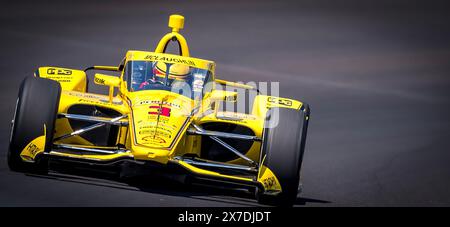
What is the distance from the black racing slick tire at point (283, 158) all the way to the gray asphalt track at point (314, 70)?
46cm

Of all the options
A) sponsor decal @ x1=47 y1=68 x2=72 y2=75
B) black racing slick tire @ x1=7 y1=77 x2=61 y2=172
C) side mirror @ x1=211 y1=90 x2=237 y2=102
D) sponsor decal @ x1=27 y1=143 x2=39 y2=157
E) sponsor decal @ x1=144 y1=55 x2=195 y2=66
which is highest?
sponsor decal @ x1=144 y1=55 x2=195 y2=66

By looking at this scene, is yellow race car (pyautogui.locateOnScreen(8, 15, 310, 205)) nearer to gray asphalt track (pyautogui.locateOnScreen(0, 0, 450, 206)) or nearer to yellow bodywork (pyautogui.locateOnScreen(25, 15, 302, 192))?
yellow bodywork (pyautogui.locateOnScreen(25, 15, 302, 192))

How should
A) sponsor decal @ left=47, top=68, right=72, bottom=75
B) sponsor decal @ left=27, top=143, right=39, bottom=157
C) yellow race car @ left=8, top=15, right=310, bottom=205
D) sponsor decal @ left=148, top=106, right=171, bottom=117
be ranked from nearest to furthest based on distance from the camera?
yellow race car @ left=8, top=15, right=310, bottom=205 → sponsor decal @ left=27, top=143, right=39, bottom=157 → sponsor decal @ left=148, top=106, right=171, bottom=117 → sponsor decal @ left=47, top=68, right=72, bottom=75

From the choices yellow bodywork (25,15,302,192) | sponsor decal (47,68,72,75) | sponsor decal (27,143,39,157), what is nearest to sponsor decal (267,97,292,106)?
yellow bodywork (25,15,302,192)

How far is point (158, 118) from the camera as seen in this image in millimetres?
12984

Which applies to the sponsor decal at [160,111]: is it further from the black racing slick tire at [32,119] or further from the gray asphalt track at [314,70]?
the black racing slick tire at [32,119]

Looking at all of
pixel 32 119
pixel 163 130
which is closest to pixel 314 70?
pixel 163 130

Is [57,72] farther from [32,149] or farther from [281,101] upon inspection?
[281,101]

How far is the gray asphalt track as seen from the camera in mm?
13289

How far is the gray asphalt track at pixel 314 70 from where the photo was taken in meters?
13.3

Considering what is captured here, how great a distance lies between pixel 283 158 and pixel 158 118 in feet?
5.21

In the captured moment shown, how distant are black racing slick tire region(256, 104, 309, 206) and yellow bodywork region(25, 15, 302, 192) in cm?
9

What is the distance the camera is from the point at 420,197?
14148 millimetres
